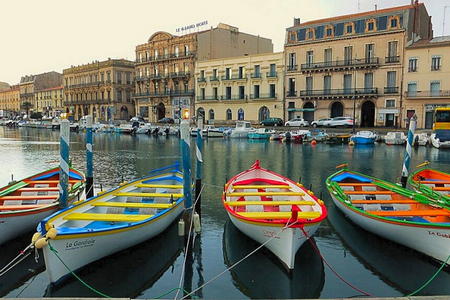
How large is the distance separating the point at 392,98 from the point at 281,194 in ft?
138

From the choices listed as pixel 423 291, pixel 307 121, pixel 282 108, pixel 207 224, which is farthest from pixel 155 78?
pixel 423 291

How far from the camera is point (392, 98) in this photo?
4922 cm

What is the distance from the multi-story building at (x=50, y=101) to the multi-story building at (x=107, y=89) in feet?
46.7

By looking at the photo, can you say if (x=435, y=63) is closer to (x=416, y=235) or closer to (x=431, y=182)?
(x=431, y=182)

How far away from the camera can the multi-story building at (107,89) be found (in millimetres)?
85000

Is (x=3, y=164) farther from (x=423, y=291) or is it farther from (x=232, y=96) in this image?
(x=232, y=96)

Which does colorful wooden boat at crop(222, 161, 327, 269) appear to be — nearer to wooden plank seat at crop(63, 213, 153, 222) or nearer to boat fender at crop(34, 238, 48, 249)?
wooden plank seat at crop(63, 213, 153, 222)

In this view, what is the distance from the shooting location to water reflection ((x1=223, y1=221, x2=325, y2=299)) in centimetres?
887

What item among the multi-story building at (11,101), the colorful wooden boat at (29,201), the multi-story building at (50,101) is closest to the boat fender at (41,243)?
the colorful wooden boat at (29,201)

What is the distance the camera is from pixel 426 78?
46906 mm


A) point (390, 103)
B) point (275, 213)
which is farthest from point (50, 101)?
point (275, 213)

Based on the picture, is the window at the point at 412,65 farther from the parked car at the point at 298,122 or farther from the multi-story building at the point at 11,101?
the multi-story building at the point at 11,101

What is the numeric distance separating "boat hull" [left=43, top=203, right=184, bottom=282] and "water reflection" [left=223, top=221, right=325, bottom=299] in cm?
268

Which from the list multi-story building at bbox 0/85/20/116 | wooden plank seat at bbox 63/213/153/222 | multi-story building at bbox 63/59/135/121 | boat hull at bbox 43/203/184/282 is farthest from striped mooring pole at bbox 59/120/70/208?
multi-story building at bbox 0/85/20/116
